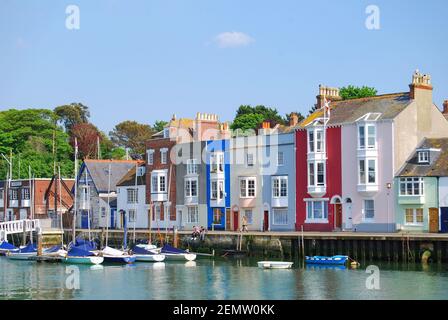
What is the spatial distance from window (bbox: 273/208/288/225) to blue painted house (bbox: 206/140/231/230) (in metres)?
5.08

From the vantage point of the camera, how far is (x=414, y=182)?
64562 millimetres

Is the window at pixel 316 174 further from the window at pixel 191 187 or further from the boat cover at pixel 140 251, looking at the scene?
the boat cover at pixel 140 251

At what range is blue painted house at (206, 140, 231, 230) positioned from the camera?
77.9 meters

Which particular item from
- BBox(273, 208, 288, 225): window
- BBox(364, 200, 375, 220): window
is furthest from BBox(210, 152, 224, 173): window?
BBox(364, 200, 375, 220): window

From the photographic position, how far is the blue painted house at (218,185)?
77938mm

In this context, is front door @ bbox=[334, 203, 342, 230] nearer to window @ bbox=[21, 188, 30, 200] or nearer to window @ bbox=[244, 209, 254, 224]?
window @ bbox=[244, 209, 254, 224]

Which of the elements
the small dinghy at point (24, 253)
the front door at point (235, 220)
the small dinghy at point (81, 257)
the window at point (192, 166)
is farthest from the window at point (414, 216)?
the small dinghy at point (24, 253)

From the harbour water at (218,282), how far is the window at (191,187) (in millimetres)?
18179

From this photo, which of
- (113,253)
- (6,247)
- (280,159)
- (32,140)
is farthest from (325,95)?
(32,140)

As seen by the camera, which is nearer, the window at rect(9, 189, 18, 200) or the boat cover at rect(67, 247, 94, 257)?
the boat cover at rect(67, 247, 94, 257)

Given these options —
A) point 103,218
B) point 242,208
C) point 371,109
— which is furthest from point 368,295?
point 103,218

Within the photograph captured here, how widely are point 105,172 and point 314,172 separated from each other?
30.0 m
